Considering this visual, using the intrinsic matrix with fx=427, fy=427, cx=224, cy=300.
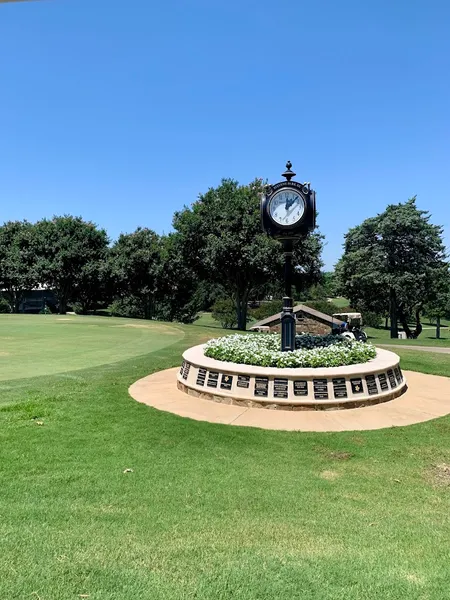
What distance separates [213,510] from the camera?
361 cm

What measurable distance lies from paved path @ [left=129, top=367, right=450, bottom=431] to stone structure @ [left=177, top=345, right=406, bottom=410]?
0.13 metres

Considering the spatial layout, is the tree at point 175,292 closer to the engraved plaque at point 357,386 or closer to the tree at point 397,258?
the tree at point 397,258

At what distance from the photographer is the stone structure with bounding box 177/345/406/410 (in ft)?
22.6

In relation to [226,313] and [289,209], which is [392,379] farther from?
[226,313]

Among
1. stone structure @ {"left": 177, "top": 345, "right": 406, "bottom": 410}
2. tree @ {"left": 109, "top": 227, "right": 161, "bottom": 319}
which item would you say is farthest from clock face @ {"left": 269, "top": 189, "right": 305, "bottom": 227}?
tree @ {"left": 109, "top": 227, "right": 161, "bottom": 319}

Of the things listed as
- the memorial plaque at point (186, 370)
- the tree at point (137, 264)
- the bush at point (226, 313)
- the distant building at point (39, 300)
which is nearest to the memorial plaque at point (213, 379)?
the memorial plaque at point (186, 370)

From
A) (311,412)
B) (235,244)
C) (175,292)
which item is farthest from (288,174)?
(175,292)

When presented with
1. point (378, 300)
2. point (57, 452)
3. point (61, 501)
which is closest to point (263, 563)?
point (61, 501)

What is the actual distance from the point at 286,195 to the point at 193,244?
2111cm

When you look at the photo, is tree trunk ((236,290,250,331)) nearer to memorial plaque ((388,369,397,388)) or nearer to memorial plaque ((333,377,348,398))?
memorial plaque ((388,369,397,388))

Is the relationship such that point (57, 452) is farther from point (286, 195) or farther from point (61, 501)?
point (286, 195)

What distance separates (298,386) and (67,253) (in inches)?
1352

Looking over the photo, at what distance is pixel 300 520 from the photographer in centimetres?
347

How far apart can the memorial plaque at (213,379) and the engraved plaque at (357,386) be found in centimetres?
228
